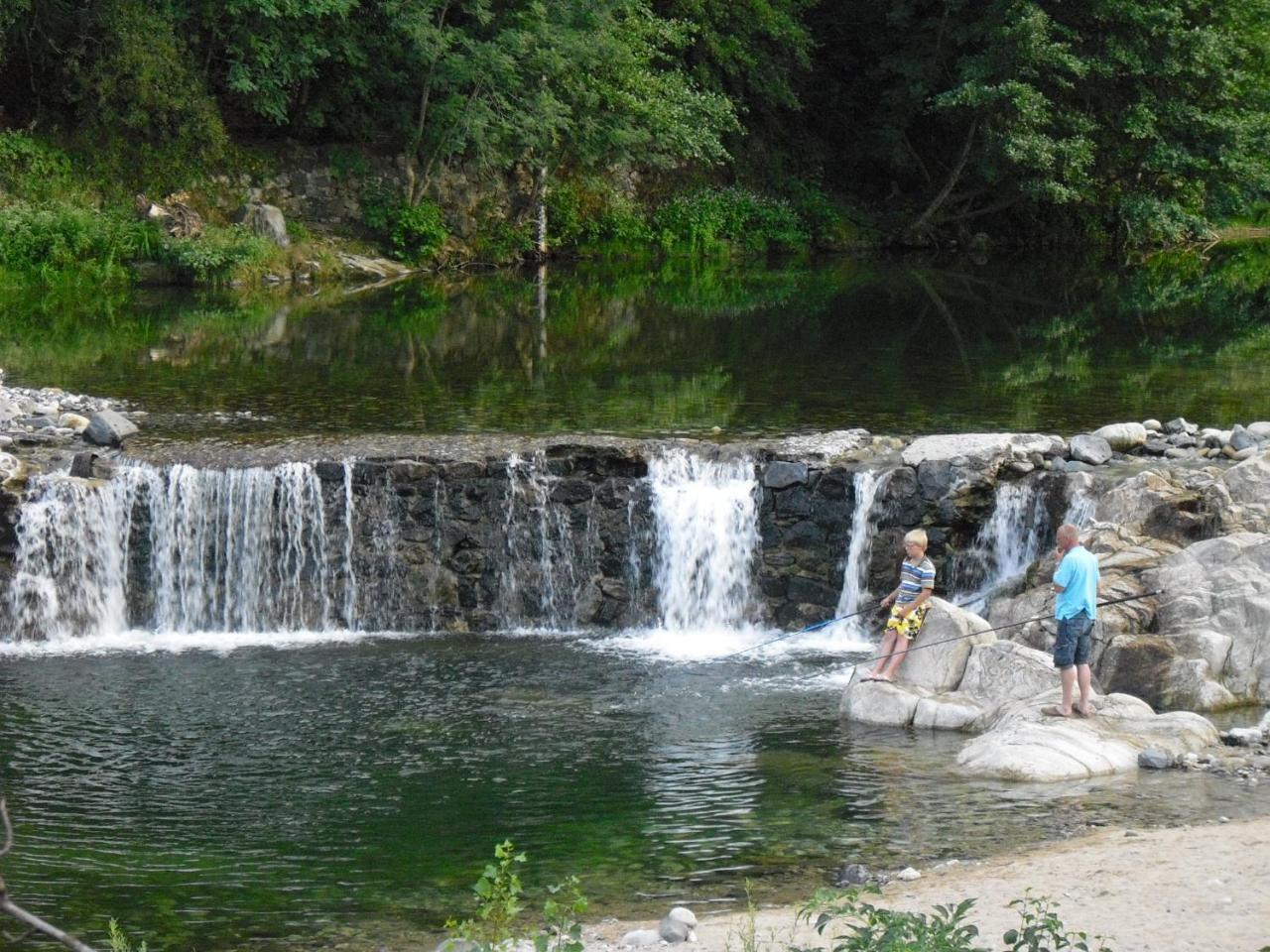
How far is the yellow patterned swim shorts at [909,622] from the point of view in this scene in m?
14.7

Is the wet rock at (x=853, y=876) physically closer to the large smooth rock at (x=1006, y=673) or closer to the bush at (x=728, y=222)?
the large smooth rock at (x=1006, y=673)

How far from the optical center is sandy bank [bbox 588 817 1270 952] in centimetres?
883

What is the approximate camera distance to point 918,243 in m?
52.3

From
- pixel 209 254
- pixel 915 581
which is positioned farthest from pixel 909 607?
pixel 209 254

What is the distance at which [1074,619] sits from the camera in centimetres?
1334

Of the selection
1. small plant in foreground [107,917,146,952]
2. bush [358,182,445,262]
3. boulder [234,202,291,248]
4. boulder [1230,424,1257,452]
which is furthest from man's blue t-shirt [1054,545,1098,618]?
bush [358,182,445,262]

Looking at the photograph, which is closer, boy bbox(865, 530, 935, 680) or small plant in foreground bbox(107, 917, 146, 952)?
small plant in foreground bbox(107, 917, 146, 952)

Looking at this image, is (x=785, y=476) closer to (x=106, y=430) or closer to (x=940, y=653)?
(x=940, y=653)

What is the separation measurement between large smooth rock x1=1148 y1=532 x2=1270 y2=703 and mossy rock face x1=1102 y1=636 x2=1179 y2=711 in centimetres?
5

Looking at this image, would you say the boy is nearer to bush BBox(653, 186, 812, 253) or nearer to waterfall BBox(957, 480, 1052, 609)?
waterfall BBox(957, 480, 1052, 609)

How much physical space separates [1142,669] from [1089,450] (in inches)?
174

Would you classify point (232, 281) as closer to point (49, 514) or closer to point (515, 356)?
point (515, 356)

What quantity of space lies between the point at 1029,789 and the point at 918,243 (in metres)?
41.8

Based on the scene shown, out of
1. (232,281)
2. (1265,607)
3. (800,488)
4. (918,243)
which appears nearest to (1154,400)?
(800,488)
